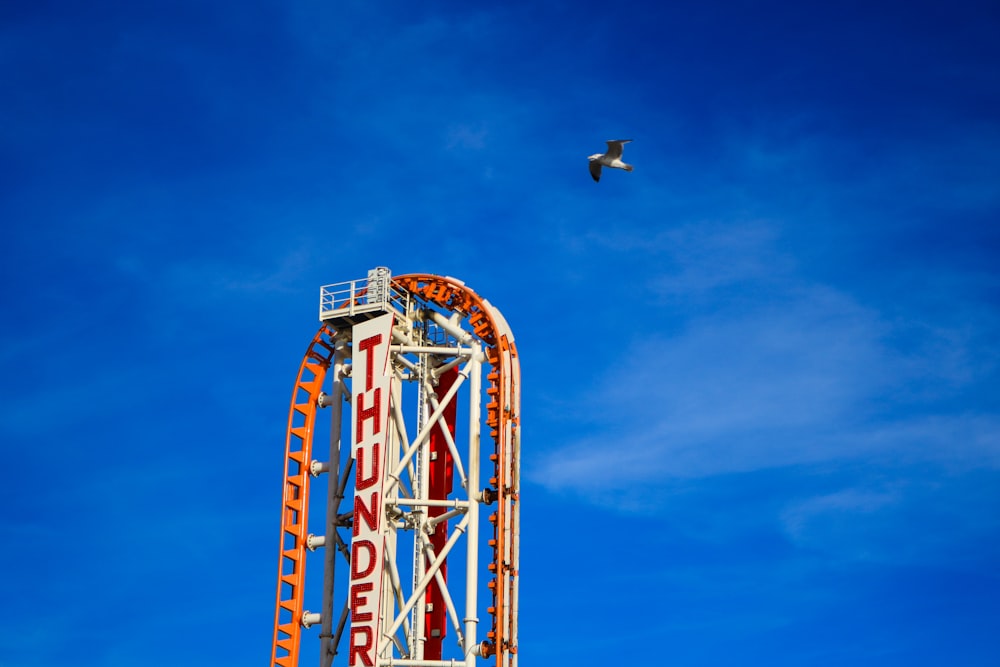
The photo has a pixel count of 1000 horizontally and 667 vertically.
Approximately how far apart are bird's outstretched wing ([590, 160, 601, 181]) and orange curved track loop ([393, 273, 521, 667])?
1184 cm

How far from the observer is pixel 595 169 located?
67.1 metres

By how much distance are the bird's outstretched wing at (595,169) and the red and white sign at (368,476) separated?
1399 cm

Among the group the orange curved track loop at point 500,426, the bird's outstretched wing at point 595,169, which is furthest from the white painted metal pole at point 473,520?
the bird's outstretched wing at point 595,169

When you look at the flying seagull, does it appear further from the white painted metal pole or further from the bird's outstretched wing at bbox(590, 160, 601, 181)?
the white painted metal pole

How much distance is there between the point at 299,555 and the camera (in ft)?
253

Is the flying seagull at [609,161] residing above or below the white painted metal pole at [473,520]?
above

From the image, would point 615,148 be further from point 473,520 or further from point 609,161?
point 473,520

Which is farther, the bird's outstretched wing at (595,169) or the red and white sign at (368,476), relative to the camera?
the red and white sign at (368,476)

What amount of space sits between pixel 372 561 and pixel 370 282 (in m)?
12.4

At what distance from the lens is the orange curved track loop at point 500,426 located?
71938mm

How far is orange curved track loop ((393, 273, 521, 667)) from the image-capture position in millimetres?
71938

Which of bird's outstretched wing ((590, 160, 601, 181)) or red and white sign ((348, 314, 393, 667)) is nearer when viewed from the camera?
bird's outstretched wing ((590, 160, 601, 181))

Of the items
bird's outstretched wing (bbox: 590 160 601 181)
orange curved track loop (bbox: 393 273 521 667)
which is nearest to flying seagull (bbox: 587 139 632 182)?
bird's outstretched wing (bbox: 590 160 601 181)

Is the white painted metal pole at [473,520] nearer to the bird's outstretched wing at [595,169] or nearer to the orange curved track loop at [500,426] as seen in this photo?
the orange curved track loop at [500,426]
